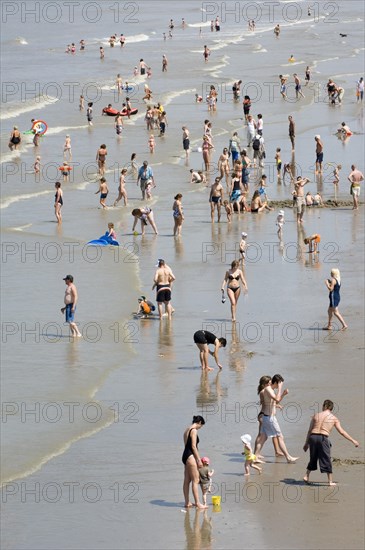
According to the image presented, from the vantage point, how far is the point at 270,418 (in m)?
14.4

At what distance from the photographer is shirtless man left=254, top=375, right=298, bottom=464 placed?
46.9 ft

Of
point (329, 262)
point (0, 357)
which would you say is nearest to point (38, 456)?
point (0, 357)

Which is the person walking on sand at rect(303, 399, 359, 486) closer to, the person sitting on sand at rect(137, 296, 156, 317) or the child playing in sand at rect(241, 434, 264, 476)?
the child playing in sand at rect(241, 434, 264, 476)

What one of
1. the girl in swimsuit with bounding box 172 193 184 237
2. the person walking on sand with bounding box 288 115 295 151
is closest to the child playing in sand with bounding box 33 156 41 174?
the person walking on sand with bounding box 288 115 295 151

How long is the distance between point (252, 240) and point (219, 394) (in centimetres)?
1036

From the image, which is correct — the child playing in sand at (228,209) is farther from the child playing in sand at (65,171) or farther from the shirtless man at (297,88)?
the shirtless man at (297,88)

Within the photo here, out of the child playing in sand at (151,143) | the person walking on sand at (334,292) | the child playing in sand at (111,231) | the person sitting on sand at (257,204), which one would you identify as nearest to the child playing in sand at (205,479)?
the person walking on sand at (334,292)

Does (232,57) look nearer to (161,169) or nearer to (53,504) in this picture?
(161,169)

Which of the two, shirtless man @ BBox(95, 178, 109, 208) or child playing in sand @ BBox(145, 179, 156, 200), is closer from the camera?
shirtless man @ BBox(95, 178, 109, 208)

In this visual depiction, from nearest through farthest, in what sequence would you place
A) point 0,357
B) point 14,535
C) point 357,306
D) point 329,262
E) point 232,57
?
1. point 14,535
2. point 0,357
3. point 357,306
4. point 329,262
5. point 232,57

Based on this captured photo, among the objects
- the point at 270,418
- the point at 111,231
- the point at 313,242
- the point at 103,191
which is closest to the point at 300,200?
the point at 313,242

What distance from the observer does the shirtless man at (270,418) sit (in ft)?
46.9

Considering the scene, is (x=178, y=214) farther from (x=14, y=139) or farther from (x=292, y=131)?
(x=14, y=139)

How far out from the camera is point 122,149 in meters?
41.0
